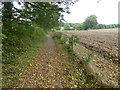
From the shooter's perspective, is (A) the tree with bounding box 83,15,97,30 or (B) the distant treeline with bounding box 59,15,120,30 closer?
(A) the tree with bounding box 83,15,97,30

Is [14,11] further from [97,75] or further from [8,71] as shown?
[97,75]

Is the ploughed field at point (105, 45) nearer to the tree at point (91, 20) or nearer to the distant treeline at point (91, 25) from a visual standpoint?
the tree at point (91, 20)

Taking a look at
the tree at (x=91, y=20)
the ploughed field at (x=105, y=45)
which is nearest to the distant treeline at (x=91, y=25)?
the tree at (x=91, y=20)

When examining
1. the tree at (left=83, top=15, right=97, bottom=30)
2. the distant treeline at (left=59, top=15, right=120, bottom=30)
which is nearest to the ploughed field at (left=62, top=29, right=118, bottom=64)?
the tree at (left=83, top=15, right=97, bottom=30)

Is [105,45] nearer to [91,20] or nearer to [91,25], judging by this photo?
[91,20]

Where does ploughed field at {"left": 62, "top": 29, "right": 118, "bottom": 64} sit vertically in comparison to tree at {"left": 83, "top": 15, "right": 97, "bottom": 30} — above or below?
below

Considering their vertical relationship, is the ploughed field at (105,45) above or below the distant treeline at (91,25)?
below

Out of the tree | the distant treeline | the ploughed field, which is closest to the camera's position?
the ploughed field

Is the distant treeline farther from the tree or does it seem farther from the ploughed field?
the ploughed field

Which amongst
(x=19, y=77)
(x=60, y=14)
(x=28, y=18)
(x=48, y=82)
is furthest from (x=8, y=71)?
(x=60, y=14)

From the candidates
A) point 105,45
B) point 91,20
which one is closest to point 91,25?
point 91,20

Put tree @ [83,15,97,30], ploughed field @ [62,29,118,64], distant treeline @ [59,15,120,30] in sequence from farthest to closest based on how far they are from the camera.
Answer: distant treeline @ [59,15,120,30] → tree @ [83,15,97,30] → ploughed field @ [62,29,118,64]

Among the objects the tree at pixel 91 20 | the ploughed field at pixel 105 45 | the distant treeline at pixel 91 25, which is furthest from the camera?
the distant treeline at pixel 91 25

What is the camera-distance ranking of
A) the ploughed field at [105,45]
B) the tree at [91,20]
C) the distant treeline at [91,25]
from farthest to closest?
the distant treeline at [91,25] → the tree at [91,20] → the ploughed field at [105,45]
